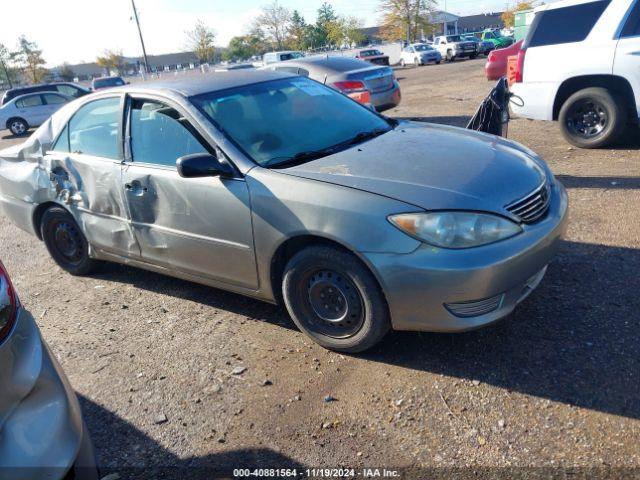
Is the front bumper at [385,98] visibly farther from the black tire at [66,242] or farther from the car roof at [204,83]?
the black tire at [66,242]

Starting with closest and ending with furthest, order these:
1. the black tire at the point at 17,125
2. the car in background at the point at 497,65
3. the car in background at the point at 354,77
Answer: the car in background at the point at 354,77 → the car in background at the point at 497,65 → the black tire at the point at 17,125

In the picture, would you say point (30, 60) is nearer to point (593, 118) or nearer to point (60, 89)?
point (60, 89)

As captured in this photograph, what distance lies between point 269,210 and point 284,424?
1.21m

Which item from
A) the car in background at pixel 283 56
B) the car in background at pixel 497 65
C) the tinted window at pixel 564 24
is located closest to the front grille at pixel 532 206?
the tinted window at pixel 564 24

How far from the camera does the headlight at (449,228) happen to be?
2.74 metres

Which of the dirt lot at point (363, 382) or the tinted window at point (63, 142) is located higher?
the tinted window at point (63, 142)

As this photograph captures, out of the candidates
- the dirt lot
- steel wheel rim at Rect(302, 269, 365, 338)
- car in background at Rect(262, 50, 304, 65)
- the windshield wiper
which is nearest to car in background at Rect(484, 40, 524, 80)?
the dirt lot

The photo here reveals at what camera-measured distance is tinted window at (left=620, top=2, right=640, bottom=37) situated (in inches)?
249

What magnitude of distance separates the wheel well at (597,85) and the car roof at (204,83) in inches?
174

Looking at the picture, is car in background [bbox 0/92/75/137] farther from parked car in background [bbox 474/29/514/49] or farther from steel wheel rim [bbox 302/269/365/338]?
parked car in background [bbox 474/29/514/49]

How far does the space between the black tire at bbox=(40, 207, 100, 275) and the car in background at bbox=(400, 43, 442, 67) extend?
110ft

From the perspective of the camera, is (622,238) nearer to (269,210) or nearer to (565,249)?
(565,249)

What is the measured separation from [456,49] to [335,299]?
34945 millimetres

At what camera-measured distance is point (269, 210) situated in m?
3.15
